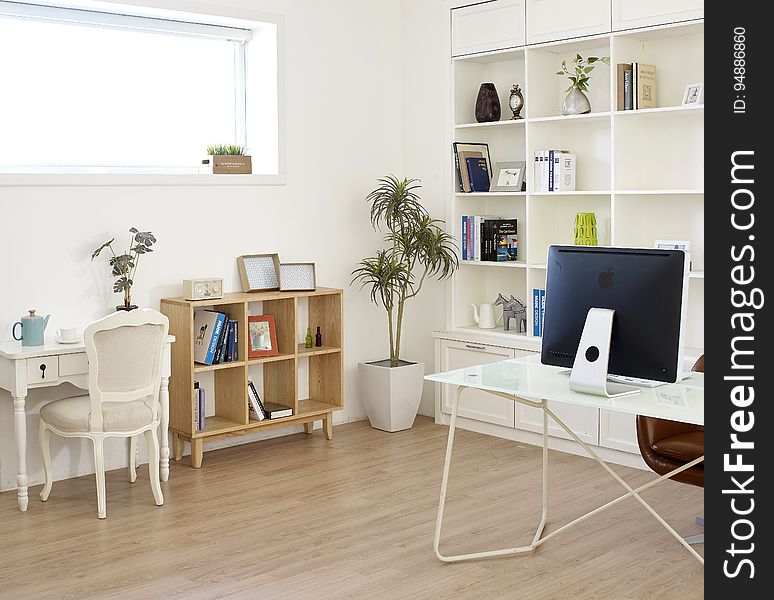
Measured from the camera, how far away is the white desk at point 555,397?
3.09 metres

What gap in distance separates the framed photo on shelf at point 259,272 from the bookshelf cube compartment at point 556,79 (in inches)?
71.2

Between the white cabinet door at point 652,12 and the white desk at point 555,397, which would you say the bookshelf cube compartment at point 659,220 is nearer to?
the white cabinet door at point 652,12

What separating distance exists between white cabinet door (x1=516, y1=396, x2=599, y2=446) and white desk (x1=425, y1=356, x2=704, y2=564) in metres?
1.20

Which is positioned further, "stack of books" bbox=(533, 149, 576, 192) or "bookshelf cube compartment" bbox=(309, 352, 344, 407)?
"bookshelf cube compartment" bbox=(309, 352, 344, 407)

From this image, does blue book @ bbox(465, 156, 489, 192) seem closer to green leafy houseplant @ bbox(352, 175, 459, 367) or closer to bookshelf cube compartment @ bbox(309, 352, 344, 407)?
green leafy houseplant @ bbox(352, 175, 459, 367)

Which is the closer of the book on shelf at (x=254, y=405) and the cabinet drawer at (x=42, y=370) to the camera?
the cabinet drawer at (x=42, y=370)

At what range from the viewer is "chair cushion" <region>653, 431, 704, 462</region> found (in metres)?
3.68

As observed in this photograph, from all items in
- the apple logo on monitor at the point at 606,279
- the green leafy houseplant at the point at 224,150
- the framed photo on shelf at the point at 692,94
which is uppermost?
the framed photo on shelf at the point at 692,94

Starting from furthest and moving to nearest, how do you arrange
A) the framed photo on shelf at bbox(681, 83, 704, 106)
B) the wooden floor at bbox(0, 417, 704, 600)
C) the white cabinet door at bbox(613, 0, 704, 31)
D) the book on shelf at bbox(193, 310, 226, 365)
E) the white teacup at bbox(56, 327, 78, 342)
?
1. the book on shelf at bbox(193, 310, 226, 365)
2. the framed photo on shelf at bbox(681, 83, 704, 106)
3. the white cabinet door at bbox(613, 0, 704, 31)
4. the white teacup at bbox(56, 327, 78, 342)
5. the wooden floor at bbox(0, 417, 704, 600)

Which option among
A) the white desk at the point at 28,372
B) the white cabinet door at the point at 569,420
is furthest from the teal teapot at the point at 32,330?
the white cabinet door at the point at 569,420

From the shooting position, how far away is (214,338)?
510 cm

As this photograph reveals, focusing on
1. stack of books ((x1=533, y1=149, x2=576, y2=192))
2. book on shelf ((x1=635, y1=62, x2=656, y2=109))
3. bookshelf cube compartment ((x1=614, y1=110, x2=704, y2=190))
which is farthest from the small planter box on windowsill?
book on shelf ((x1=635, y1=62, x2=656, y2=109))

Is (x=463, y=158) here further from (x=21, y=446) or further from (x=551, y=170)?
(x=21, y=446)
